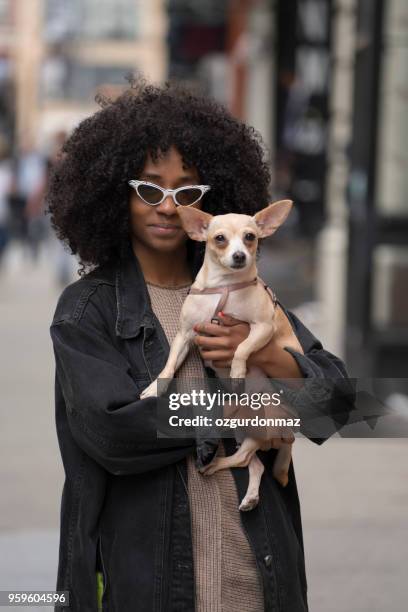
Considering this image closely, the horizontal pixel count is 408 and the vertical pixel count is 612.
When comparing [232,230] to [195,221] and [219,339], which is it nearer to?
[195,221]

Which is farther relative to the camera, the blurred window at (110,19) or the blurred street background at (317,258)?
the blurred window at (110,19)

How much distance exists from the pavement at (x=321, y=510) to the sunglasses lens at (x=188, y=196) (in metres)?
1.33

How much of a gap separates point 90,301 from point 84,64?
6031cm

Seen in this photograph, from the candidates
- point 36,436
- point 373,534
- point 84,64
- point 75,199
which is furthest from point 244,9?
point 84,64

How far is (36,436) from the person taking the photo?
25.6ft

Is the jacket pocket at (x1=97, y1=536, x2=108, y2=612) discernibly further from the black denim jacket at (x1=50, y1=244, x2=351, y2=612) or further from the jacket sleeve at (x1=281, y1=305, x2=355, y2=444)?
the jacket sleeve at (x1=281, y1=305, x2=355, y2=444)

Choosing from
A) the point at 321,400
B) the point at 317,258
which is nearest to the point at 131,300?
the point at 321,400

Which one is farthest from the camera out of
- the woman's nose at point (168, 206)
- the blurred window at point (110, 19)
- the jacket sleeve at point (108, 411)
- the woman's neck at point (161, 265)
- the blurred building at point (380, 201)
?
the blurred window at point (110, 19)

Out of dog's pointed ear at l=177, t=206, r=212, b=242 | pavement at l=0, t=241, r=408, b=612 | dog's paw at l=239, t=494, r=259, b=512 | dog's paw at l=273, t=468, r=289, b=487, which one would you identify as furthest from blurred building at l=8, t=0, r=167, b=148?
dog's paw at l=239, t=494, r=259, b=512

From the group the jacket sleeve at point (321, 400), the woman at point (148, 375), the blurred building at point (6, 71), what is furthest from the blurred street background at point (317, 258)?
the blurred building at point (6, 71)

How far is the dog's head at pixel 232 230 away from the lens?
9.29ft

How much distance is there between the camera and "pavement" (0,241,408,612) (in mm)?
5172

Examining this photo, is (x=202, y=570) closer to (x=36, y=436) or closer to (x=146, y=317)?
(x=146, y=317)

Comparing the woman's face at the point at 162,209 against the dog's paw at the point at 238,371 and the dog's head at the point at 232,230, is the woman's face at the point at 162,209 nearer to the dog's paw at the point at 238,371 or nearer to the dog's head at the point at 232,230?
the dog's head at the point at 232,230
